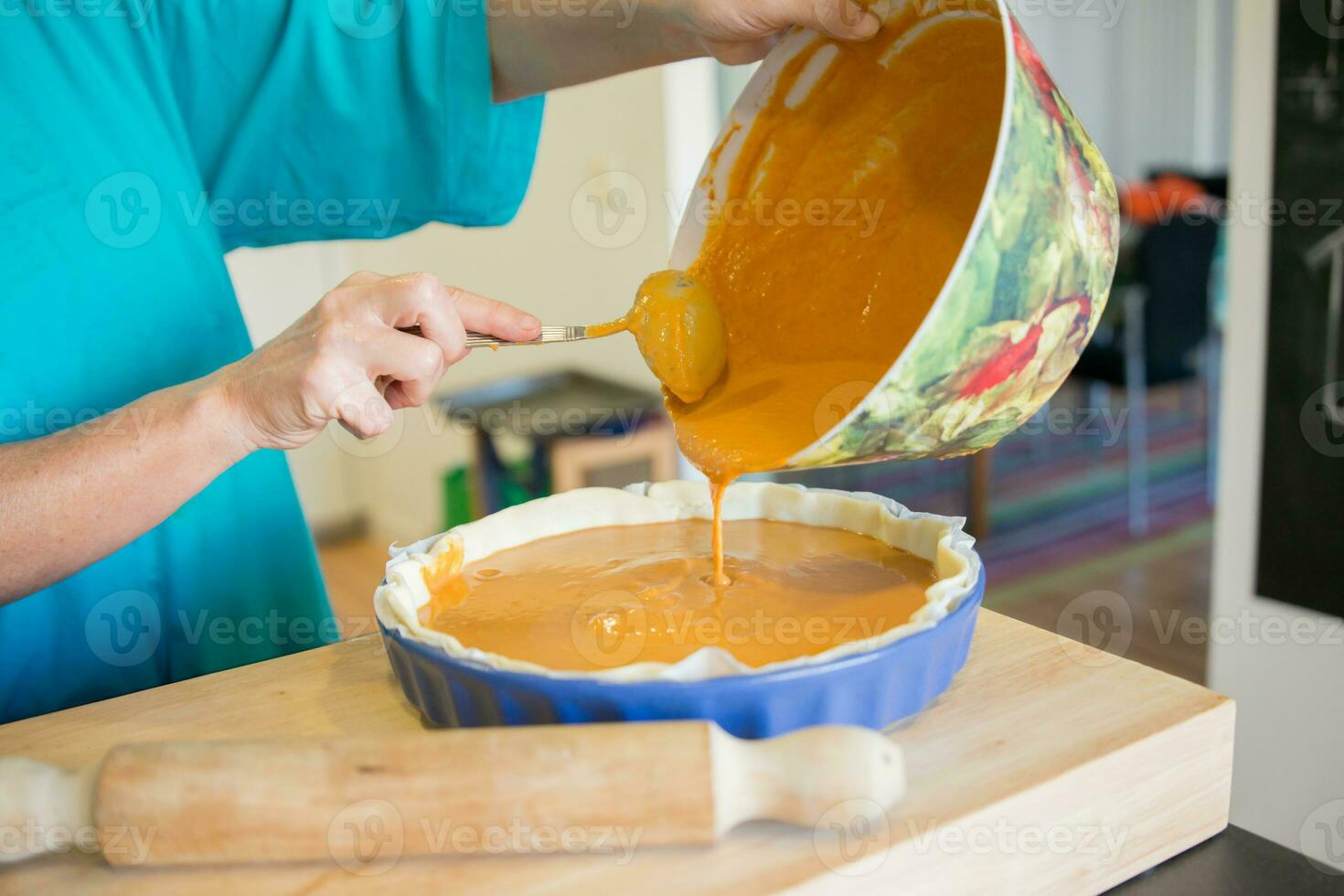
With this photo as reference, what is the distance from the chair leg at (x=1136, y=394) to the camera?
3.85m

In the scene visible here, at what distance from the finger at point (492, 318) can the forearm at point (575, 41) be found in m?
0.37

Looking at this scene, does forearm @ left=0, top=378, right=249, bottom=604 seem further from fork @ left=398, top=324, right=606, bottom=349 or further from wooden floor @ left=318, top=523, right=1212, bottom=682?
wooden floor @ left=318, top=523, right=1212, bottom=682

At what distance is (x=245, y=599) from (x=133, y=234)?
1.28ft

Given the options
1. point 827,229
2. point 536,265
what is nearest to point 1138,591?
point 536,265

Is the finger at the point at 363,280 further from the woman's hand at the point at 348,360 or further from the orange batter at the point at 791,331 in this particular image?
the orange batter at the point at 791,331

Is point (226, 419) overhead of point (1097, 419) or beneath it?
overhead

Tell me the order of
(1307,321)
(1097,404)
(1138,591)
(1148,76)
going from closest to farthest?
(1307,321) < (1138,591) < (1097,404) < (1148,76)

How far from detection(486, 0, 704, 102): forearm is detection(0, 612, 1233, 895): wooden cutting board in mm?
655

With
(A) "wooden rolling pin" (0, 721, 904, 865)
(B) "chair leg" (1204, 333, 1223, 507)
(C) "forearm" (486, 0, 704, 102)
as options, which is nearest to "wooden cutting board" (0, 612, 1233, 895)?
(A) "wooden rolling pin" (0, 721, 904, 865)

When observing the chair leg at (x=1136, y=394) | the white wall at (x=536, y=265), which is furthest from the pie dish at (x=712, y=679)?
the chair leg at (x=1136, y=394)

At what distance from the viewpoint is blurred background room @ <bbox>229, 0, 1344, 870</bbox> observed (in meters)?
1.85

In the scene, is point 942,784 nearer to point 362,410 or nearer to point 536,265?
point 362,410

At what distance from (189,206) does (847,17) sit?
27.3 inches

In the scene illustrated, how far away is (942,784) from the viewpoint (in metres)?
0.76
